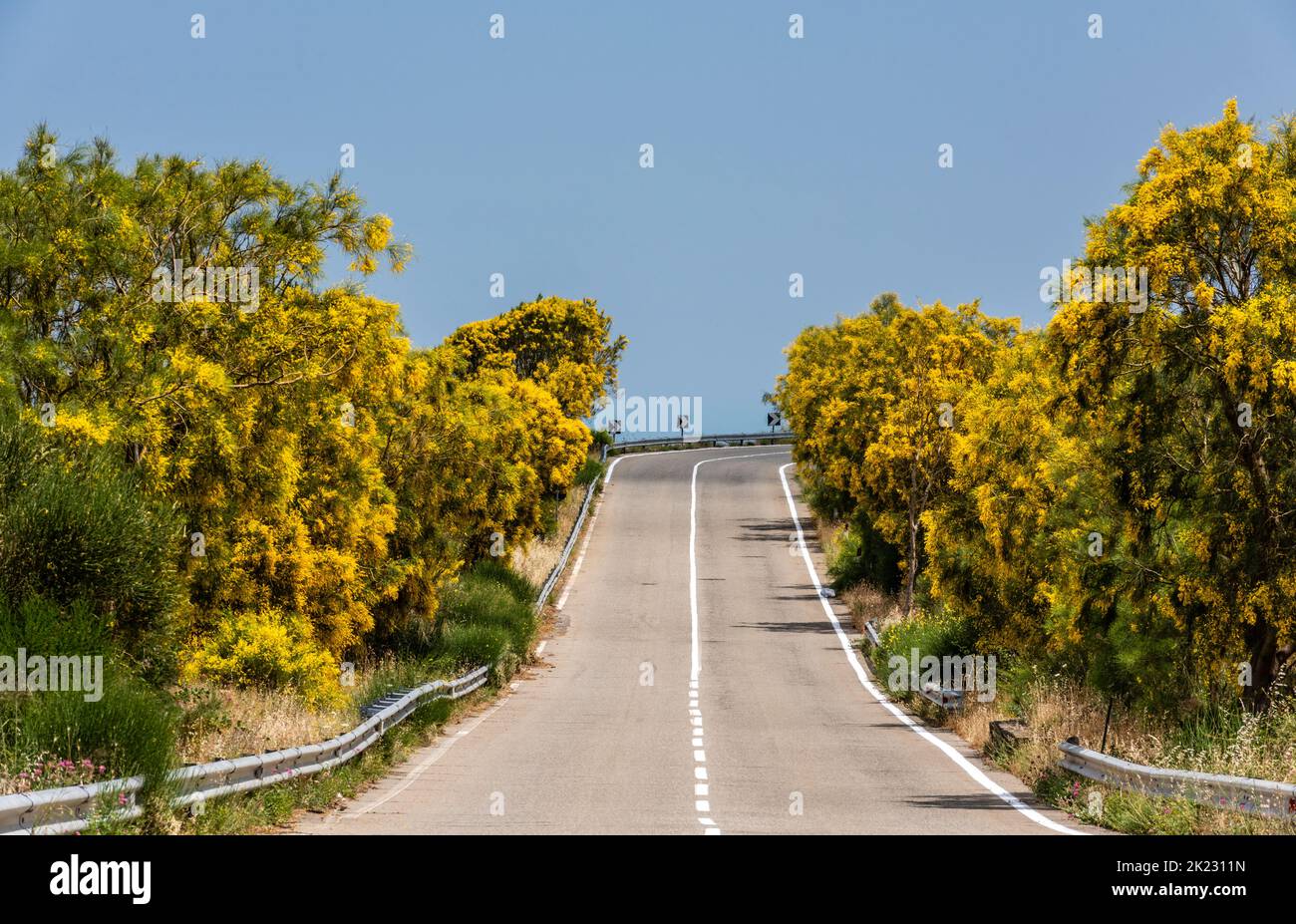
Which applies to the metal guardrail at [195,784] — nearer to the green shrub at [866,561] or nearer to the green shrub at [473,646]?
the green shrub at [473,646]

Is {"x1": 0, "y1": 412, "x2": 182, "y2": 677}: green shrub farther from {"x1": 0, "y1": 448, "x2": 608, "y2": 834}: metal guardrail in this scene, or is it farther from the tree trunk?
the tree trunk

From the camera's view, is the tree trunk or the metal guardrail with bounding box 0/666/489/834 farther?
the tree trunk

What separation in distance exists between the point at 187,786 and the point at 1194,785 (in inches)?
334

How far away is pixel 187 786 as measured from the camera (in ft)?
38.9

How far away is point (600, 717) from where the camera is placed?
2898cm

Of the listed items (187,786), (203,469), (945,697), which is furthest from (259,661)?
→ (945,697)

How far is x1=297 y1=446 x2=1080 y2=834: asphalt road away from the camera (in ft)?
48.6

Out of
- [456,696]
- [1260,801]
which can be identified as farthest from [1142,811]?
[456,696]

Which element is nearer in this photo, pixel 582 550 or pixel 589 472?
pixel 582 550

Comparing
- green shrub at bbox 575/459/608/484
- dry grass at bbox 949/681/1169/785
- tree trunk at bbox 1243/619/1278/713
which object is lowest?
dry grass at bbox 949/681/1169/785

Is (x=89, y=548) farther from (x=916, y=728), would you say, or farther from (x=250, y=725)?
(x=916, y=728)

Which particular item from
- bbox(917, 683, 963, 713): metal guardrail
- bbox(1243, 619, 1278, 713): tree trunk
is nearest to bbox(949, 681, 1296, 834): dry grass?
bbox(1243, 619, 1278, 713): tree trunk

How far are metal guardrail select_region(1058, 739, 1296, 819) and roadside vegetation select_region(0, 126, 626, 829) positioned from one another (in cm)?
814
